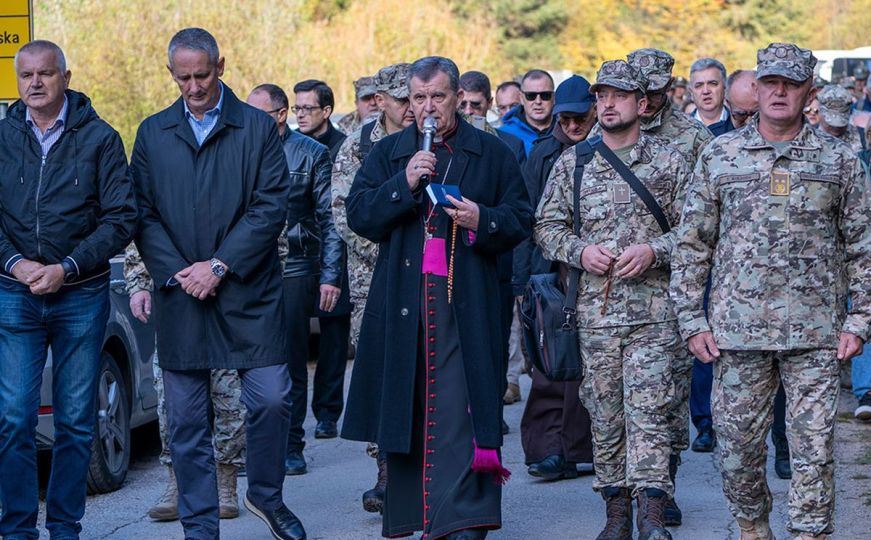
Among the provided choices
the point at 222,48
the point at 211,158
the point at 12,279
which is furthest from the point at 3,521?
the point at 222,48

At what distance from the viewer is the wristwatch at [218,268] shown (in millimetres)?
7002

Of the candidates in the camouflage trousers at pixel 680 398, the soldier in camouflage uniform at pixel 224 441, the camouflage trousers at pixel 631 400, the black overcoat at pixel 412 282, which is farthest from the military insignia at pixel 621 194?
the soldier in camouflage uniform at pixel 224 441

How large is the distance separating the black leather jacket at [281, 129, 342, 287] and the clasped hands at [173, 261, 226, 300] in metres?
2.13

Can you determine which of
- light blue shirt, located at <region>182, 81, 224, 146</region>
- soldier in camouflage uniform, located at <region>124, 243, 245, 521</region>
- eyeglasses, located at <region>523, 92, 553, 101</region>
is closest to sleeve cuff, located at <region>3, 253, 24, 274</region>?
light blue shirt, located at <region>182, 81, 224, 146</region>

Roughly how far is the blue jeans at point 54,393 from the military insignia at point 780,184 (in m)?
3.10

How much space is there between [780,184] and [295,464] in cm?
411

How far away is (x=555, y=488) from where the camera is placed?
8945mm

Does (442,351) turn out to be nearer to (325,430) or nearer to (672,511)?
(672,511)

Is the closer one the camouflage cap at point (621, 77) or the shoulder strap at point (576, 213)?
the camouflage cap at point (621, 77)

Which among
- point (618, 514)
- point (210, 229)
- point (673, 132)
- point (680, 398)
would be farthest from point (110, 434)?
point (673, 132)

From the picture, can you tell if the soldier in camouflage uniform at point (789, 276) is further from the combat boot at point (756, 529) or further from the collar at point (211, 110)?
the collar at point (211, 110)

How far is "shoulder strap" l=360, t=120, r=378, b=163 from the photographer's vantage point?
8.89 meters

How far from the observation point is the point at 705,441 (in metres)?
9.97

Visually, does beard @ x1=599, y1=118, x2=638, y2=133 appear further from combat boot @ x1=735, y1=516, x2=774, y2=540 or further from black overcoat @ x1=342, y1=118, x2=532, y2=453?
combat boot @ x1=735, y1=516, x2=774, y2=540
